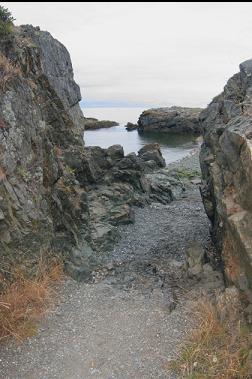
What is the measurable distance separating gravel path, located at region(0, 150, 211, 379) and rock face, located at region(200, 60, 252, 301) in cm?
226

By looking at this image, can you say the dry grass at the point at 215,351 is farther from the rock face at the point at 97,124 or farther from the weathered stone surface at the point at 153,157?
the rock face at the point at 97,124

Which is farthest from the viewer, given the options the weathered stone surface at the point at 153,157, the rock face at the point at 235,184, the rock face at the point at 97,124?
the rock face at the point at 97,124

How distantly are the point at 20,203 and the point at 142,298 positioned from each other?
17.4 ft

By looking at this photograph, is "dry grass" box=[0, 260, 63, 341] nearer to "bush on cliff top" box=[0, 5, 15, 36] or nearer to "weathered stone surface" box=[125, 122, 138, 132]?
"bush on cliff top" box=[0, 5, 15, 36]

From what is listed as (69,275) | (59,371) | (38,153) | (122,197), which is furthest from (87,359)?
(122,197)

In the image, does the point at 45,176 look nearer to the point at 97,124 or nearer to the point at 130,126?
the point at 130,126

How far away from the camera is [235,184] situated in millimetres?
12586

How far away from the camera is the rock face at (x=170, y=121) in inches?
4159

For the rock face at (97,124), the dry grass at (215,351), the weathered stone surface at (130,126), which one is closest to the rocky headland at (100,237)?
the dry grass at (215,351)

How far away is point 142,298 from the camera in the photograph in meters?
14.4

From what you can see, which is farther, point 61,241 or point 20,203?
point 61,241

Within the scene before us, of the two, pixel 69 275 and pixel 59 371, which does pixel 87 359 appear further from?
pixel 69 275

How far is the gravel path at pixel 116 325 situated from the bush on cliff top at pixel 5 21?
998 cm

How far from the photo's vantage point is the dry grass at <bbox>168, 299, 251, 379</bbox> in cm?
1032
